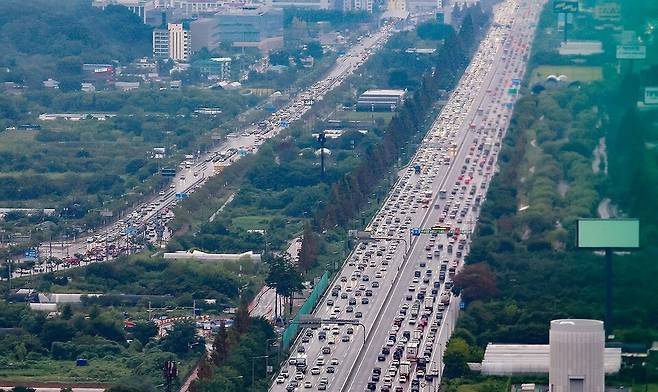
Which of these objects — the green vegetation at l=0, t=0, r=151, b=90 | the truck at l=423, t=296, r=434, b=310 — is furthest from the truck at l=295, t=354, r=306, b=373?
the green vegetation at l=0, t=0, r=151, b=90

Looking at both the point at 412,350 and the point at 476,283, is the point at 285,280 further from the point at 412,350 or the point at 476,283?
the point at 412,350

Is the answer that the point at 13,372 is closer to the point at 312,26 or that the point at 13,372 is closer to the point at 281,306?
the point at 281,306

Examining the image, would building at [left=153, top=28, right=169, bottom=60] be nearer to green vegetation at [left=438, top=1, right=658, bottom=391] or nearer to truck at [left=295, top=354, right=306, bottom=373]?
green vegetation at [left=438, top=1, right=658, bottom=391]

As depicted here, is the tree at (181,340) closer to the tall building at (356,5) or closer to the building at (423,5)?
the tall building at (356,5)

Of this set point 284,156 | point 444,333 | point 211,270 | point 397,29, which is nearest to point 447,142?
point 284,156

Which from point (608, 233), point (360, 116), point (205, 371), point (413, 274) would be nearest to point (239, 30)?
point (360, 116)

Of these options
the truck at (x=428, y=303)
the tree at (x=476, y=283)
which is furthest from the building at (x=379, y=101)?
the truck at (x=428, y=303)
